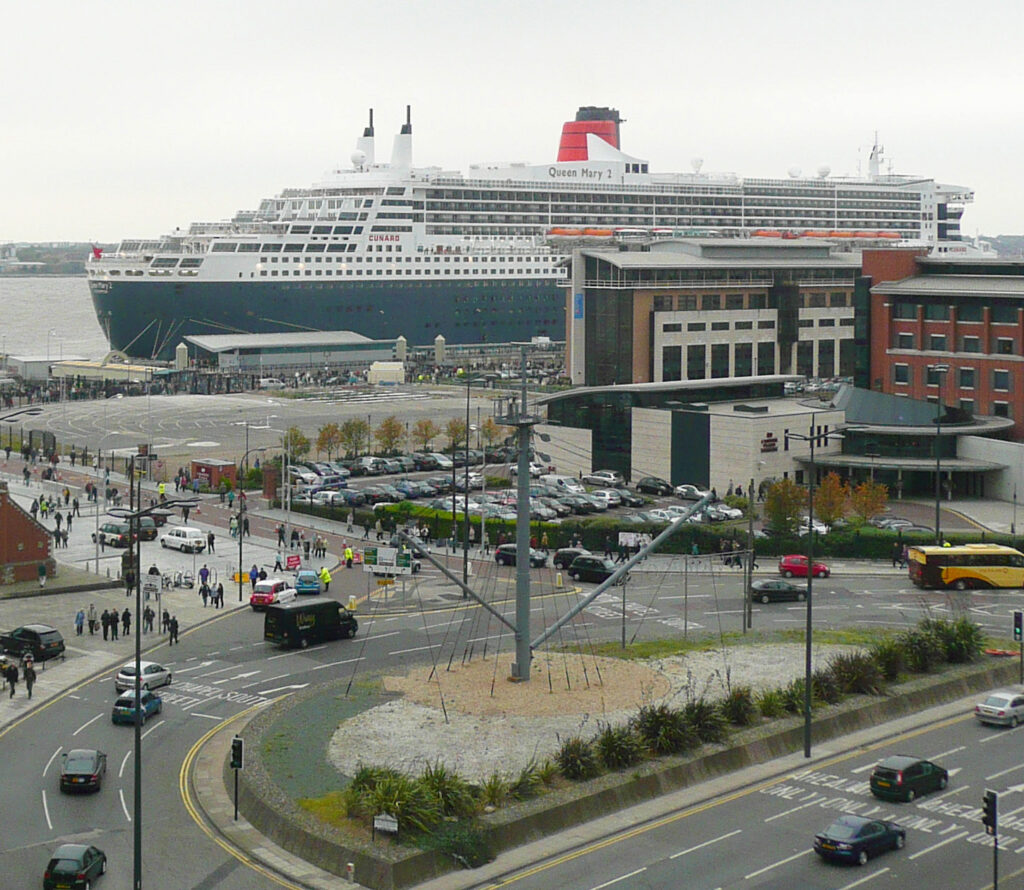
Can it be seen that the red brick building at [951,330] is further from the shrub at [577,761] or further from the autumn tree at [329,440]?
the shrub at [577,761]

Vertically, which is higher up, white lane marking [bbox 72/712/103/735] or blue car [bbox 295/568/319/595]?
blue car [bbox 295/568/319/595]

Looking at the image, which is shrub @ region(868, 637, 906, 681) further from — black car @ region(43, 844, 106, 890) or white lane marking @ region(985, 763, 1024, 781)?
black car @ region(43, 844, 106, 890)

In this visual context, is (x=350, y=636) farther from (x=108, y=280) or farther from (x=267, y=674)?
(x=108, y=280)

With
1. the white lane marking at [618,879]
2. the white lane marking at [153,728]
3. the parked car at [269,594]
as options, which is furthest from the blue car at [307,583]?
the white lane marking at [618,879]

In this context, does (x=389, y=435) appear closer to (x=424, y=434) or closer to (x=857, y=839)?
(x=424, y=434)

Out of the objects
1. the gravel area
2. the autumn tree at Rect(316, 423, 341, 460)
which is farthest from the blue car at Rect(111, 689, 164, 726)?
the autumn tree at Rect(316, 423, 341, 460)

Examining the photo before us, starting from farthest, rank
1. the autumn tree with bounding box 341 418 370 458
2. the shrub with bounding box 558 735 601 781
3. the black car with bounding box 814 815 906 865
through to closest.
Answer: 1. the autumn tree with bounding box 341 418 370 458
2. the shrub with bounding box 558 735 601 781
3. the black car with bounding box 814 815 906 865
